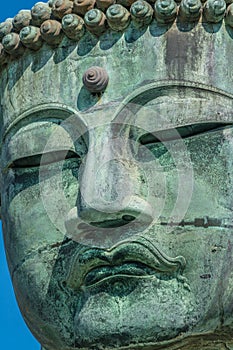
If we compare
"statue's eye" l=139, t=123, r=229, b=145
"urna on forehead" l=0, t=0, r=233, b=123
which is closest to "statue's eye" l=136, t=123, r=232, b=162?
"statue's eye" l=139, t=123, r=229, b=145

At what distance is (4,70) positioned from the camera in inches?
423

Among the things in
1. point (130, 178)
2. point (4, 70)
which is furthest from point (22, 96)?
point (130, 178)

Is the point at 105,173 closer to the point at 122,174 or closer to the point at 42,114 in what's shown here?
the point at 122,174

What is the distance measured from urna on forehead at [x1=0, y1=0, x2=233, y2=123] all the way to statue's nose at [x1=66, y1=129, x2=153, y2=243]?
358mm

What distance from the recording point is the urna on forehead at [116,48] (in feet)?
33.2

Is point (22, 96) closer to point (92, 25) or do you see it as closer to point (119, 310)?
point (92, 25)

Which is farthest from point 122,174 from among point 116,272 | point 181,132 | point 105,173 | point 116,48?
point 116,48

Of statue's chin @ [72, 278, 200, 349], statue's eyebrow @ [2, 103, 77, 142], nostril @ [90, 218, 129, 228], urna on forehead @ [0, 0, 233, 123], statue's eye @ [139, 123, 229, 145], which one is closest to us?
statue's chin @ [72, 278, 200, 349]

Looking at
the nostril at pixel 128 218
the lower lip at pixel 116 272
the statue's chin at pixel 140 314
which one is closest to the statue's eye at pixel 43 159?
the nostril at pixel 128 218

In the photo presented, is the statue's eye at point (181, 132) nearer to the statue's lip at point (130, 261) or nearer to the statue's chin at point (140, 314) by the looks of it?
the statue's lip at point (130, 261)

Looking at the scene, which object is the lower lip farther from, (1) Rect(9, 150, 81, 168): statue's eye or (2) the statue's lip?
(1) Rect(9, 150, 81, 168): statue's eye

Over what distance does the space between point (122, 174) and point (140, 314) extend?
2.42ft

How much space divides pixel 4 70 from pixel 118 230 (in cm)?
143

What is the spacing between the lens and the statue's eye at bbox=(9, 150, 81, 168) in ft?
33.5
